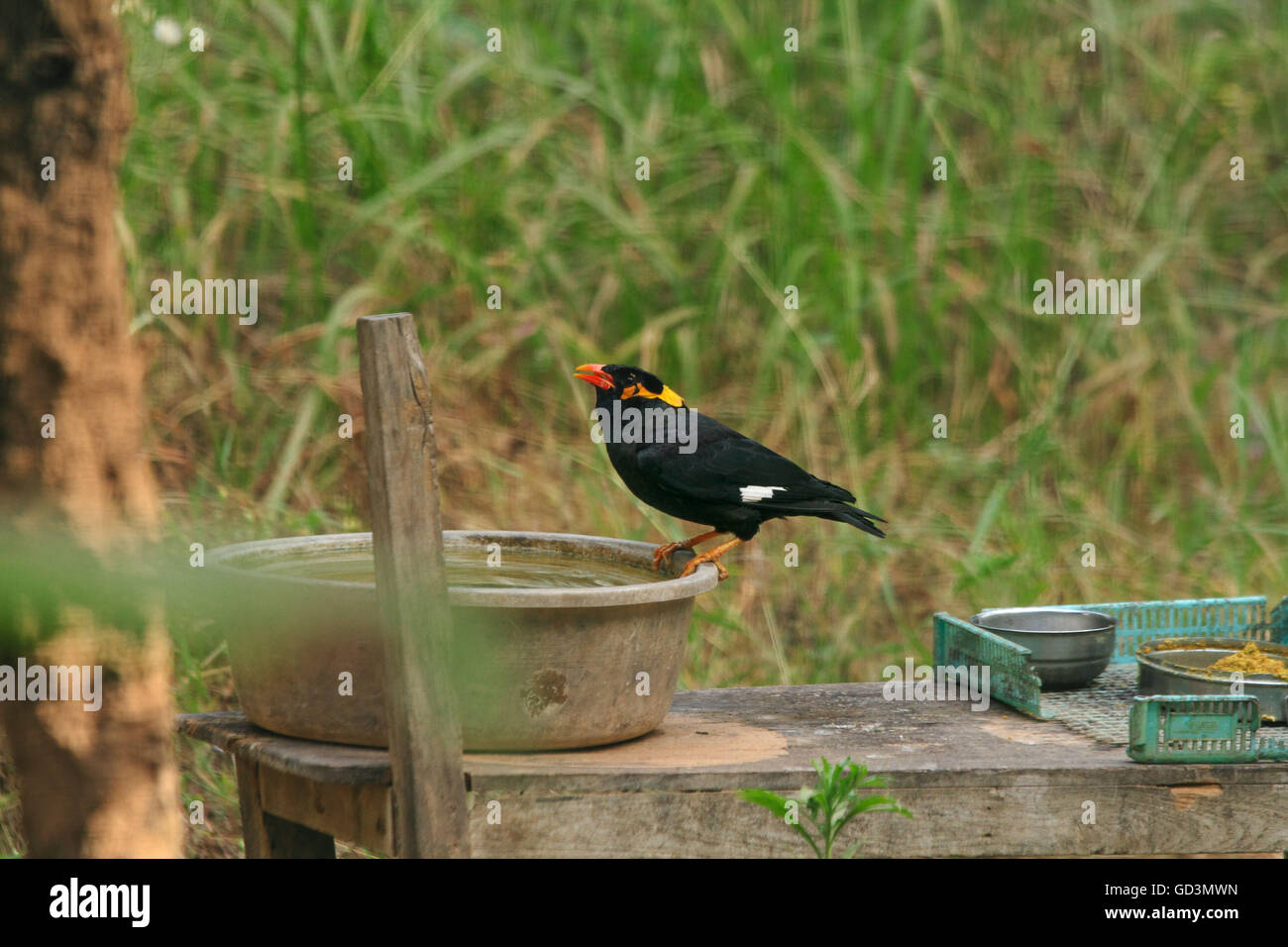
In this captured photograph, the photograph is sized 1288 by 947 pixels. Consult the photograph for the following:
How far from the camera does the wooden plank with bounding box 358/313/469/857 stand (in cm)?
229

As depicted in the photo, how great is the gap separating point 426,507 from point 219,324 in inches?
118

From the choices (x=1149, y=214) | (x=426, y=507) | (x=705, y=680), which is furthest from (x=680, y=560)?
(x=1149, y=214)

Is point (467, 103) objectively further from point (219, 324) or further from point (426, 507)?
point (426, 507)

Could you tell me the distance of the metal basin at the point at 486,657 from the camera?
2508 mm

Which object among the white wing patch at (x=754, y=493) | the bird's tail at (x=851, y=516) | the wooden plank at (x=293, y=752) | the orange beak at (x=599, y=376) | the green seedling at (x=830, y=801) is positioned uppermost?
the orange beak at (x=599, y=376)

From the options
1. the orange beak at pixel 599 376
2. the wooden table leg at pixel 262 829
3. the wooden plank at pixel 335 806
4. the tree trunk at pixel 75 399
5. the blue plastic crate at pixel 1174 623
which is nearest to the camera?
the tree trunk at pixel 75 399

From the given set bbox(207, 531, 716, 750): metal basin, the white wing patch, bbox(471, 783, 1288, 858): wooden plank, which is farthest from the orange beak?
bbox(471, 783, 1288, 858): wooden plank

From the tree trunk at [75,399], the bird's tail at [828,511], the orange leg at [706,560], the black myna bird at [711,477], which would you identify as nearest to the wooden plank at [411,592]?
the tree trunk at [75,399]

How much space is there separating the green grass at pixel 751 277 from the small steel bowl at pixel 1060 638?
125 centimetres

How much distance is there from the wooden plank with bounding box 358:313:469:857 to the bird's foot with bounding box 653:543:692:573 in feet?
2.63

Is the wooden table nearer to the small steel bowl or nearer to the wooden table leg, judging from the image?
the wooden table leg

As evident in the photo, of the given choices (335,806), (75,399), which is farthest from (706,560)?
(75,399)

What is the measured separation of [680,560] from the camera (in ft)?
10.3

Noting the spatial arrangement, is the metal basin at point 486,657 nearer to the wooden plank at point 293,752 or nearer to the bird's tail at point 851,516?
the wooden plank at point 293,752
